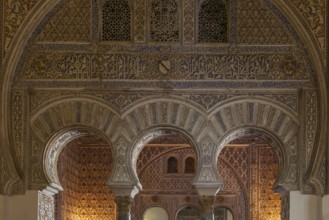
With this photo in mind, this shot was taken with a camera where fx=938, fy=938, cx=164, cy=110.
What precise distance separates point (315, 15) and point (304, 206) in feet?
7.88

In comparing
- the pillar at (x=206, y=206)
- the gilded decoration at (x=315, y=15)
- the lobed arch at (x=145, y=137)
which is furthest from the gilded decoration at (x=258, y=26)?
the pillar at (x=206, y=206)

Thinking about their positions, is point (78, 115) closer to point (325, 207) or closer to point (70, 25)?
point (70, 25)

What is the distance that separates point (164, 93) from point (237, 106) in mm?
949

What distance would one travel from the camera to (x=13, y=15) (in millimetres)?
11898

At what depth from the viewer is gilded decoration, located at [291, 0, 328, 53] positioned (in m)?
11.7

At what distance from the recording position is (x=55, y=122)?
11984 mm

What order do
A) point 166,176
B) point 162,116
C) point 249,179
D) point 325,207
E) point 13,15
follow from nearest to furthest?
point 325,207 → point 13,15 → point 162,116 → point 249,179 → point 166,176

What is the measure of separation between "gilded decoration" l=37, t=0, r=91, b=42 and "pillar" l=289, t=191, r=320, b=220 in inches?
131

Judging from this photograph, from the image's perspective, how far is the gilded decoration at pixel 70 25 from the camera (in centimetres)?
1209

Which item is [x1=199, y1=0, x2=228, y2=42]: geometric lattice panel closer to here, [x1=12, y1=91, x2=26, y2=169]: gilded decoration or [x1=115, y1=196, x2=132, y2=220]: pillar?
[x1=115, y1=196, x2=132, y2=220]: pillar

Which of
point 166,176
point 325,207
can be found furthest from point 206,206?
point 166,176

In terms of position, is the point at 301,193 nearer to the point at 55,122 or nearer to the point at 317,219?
the point at 317,219

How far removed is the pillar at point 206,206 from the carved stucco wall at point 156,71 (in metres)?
0.74

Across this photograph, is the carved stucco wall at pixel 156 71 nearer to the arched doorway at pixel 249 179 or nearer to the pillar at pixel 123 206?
the pillar at pixel 123 206
